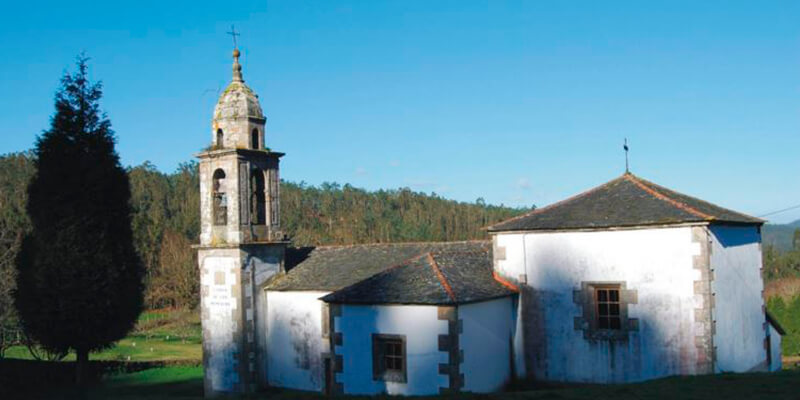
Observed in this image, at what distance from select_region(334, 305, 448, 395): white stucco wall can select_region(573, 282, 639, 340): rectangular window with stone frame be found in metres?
3.37

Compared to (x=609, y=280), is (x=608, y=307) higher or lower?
lower

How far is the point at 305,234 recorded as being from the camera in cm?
5856

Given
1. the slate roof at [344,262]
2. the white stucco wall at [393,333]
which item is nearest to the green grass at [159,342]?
the slate roof at [344,262]

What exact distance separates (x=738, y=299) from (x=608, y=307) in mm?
3124

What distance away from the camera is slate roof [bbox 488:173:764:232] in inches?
596

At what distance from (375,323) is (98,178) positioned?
9.32 m

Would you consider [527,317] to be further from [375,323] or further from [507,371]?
[375,323]

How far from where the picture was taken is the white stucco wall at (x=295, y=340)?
63.2 feet

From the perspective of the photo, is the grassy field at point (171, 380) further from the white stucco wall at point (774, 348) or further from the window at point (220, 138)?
the window at point (220, 138)

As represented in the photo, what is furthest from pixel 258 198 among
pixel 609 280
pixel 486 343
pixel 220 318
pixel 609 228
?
pixel 609 280

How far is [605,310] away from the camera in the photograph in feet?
51.2

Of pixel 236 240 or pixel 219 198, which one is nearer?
pixel 236 240

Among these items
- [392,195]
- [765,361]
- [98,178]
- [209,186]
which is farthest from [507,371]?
[392,195]

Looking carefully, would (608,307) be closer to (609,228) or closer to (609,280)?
(609,280)
